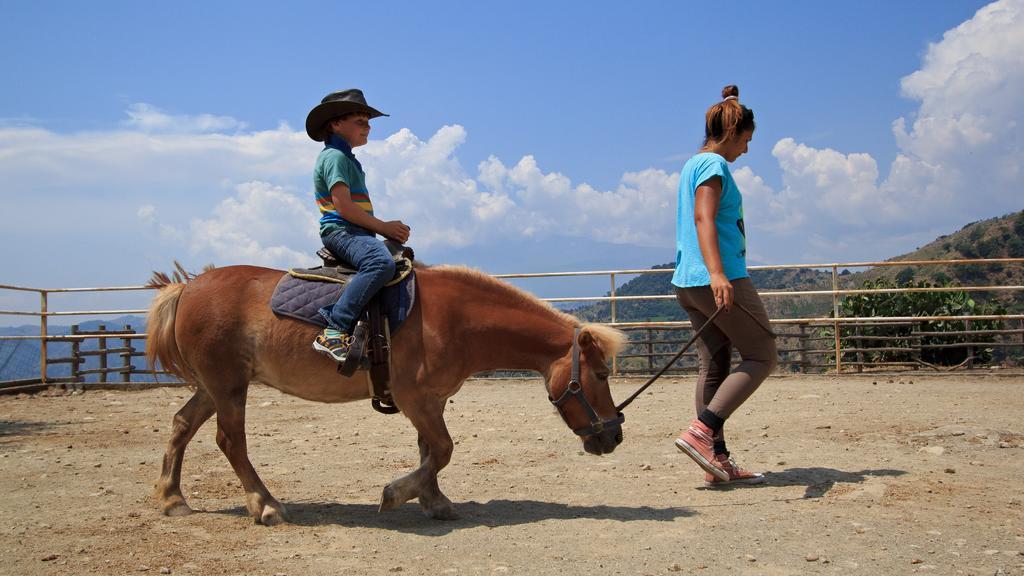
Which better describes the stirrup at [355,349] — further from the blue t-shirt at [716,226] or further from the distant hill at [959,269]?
the distant hill at [959,269]

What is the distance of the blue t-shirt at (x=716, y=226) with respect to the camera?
15.2 ft

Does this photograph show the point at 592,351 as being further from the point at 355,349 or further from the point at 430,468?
the point at 355,349

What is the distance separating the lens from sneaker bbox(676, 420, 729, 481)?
4.54 m

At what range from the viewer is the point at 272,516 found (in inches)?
169

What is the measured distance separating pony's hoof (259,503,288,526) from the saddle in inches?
32.2

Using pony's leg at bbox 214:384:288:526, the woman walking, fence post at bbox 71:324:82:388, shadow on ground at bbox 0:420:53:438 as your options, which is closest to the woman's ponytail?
the woman walking

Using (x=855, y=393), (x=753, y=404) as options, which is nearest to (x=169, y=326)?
(x=753, y=404)

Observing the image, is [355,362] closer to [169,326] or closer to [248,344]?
[248,344]

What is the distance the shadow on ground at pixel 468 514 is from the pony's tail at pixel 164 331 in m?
1.01

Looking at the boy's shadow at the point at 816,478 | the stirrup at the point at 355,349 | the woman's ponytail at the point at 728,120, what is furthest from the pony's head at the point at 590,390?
the woman's ponytail at the point at 728,120

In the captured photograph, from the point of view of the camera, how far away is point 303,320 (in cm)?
448

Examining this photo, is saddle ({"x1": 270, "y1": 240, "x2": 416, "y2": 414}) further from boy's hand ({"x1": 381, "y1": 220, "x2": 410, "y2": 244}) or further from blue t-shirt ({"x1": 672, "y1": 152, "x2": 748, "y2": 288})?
blue t-shirt ({"x1": 672, "y1": 152, "x2": 748, "y2": 288})

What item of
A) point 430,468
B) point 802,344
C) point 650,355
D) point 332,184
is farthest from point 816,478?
point 802,344

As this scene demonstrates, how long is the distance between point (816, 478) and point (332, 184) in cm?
359
